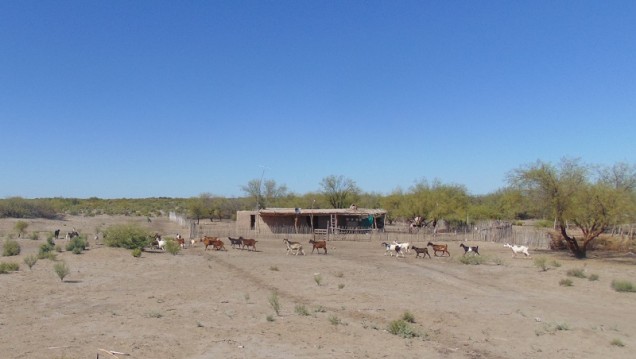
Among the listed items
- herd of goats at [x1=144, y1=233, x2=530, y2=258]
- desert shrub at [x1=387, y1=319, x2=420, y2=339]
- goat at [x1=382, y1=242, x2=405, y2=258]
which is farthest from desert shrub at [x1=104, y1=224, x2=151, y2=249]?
desert shrub at [x1=387, y1=319, x2=420, y2=339]

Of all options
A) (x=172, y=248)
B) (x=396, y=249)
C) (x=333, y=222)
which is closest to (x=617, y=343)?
(x=396, y=249)

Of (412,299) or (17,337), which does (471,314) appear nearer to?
(412,299)

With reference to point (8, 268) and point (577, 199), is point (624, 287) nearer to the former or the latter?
point (577, 199)

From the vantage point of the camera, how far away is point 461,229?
149 ft

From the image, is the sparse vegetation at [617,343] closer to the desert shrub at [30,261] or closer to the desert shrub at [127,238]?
the desert shrub at [30,261]

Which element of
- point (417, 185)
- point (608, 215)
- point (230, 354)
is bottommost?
point (230, 354)

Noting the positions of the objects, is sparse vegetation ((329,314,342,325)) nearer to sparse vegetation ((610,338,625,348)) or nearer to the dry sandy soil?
the dry sandy soil

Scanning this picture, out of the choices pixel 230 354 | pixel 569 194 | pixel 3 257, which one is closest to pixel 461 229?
pixel 569 194

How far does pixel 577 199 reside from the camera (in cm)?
2781

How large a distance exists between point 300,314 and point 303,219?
3395 centimetres

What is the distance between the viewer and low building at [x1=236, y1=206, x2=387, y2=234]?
4297 centimetres

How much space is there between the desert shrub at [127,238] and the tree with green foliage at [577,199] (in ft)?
70.8

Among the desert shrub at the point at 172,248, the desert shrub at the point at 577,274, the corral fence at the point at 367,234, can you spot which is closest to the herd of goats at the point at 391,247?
the desert shrub at the point at 172,248

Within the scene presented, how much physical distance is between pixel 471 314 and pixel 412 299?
2.14 metres
